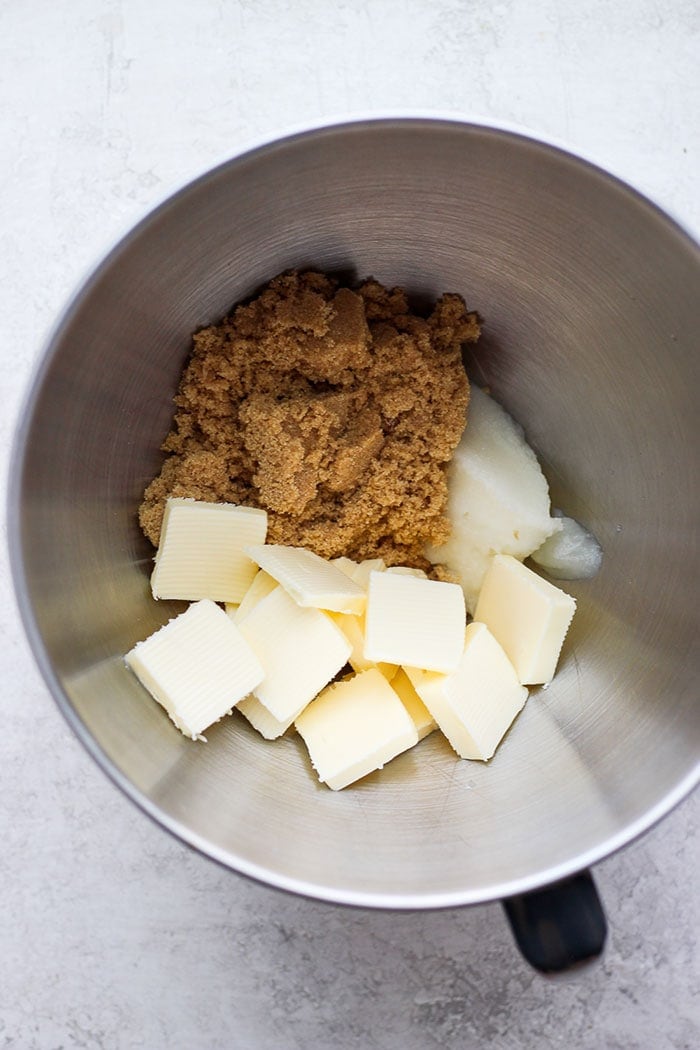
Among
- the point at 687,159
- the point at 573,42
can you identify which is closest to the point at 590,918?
the point at 687,159

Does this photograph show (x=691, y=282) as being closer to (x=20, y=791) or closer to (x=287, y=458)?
(x=287, y=458)

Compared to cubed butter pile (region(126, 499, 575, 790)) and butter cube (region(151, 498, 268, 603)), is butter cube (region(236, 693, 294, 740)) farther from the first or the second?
butter cube (region(151, 498, 268, 603))

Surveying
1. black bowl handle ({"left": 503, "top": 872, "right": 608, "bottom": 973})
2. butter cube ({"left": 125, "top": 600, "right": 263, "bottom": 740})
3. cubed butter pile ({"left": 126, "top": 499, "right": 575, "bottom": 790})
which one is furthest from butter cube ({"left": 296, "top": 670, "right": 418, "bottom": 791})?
black bowl handle ({"left": 503, "top": 872, "right": 608, "bottom": 973})

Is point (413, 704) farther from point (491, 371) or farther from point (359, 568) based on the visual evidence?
point (491, 371)

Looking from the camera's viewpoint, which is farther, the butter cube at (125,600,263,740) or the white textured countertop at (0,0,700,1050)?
the white textured countertop at (0,0,700,1050)

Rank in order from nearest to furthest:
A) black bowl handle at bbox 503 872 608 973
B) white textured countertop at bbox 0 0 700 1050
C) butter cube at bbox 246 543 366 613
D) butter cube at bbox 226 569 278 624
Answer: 1. black bowl handle at bbox 503 872 608 973
2. butter cube at bbox 246 543 366 613
3. butter cube at bbox 226 569 278 624
4. white textured countertop at bbox 0 0 700 1050

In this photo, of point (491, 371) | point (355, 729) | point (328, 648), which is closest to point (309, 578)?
point (328, 648)
